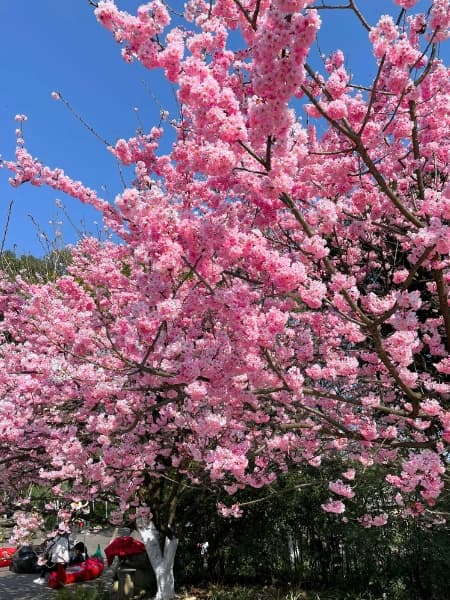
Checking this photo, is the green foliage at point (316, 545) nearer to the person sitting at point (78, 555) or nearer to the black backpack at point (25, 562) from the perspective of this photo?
the person sitting at point (78, 555)

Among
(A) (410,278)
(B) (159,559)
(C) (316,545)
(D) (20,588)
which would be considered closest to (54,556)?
(D) (20,588)

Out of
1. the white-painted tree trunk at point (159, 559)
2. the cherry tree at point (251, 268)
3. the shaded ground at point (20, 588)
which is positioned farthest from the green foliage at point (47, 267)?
the shaded ground at point (20, 588)

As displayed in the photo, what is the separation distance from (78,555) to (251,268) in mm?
12286

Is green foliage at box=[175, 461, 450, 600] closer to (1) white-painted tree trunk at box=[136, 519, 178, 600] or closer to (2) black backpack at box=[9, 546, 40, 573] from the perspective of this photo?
(1) white-painted tree trunk at box=[136, 519, 178, 600]

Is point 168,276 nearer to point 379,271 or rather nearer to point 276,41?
point 276,41

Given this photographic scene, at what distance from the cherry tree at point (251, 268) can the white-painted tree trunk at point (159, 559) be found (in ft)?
7.10

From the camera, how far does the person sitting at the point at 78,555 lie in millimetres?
12898

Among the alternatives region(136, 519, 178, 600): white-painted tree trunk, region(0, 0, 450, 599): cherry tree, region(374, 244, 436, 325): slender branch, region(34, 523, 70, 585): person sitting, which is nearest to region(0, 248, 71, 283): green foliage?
region(0, 0, 450, 599): cherry tree

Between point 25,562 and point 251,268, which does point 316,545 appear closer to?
point 25,562

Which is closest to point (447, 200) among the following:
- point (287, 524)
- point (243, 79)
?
point (243, 79)

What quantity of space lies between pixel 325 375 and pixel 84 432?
461 cm

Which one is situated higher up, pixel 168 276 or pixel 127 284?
pixel 127 284

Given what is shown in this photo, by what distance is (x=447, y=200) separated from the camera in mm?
2965

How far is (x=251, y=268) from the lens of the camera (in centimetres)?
409
